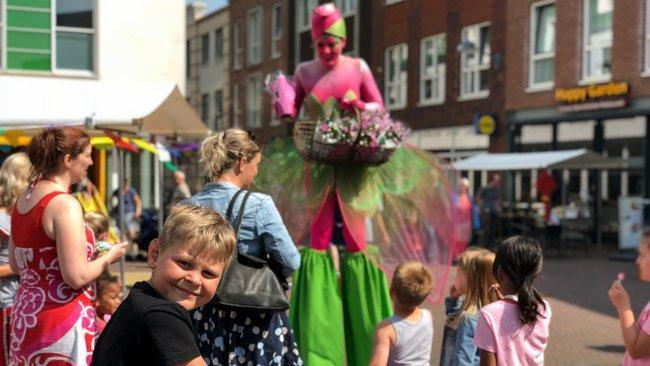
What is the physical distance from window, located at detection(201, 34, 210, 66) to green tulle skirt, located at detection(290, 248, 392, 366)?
40440 mm

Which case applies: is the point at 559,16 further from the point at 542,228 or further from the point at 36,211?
the point at 36,211

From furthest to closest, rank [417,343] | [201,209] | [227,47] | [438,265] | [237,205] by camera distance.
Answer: [227,47]
[438,265]
[417,343]
[237,205]
[201,209]

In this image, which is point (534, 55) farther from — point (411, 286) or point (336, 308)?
point (411, 286)

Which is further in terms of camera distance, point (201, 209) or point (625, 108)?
point (625, 108)

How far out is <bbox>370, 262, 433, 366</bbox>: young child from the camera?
4.25 metres

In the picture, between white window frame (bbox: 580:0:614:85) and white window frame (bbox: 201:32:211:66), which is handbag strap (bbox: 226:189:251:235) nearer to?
white window frame (bbox: 580:0:614:85)

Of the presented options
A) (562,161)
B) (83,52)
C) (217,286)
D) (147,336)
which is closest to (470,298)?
(217,286)

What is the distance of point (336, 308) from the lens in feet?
16.9

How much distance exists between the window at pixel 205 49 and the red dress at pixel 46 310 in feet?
137

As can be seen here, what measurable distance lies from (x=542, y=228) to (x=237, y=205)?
17.0 metres

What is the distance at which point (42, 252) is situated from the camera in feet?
11.5

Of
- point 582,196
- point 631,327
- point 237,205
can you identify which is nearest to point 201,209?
point 237,205

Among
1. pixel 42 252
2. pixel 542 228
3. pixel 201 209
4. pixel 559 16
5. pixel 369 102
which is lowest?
pixel 542 228

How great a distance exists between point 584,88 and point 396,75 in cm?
862
